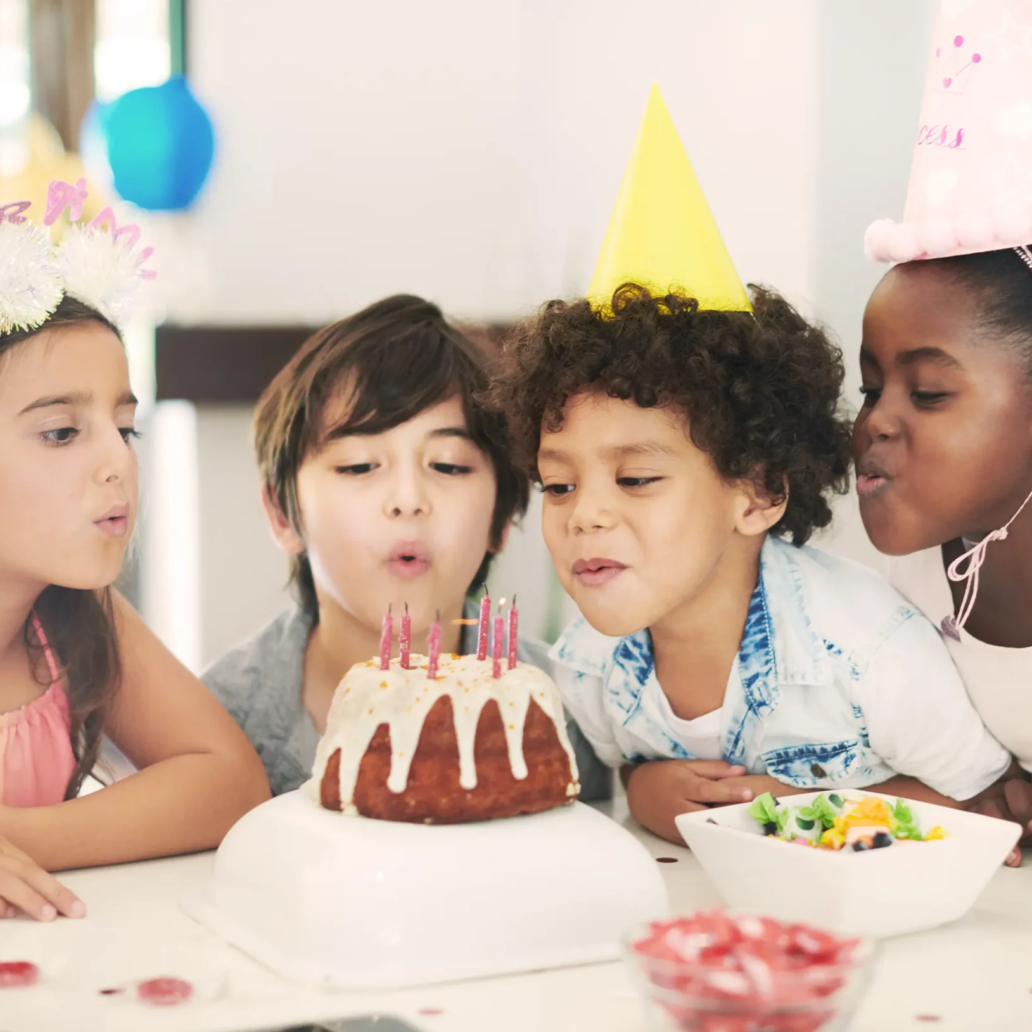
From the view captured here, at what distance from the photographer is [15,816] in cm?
Answer: 108

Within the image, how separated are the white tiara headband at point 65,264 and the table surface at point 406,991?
1.57 ft

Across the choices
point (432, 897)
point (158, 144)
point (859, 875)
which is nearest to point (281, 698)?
point (432, 897)

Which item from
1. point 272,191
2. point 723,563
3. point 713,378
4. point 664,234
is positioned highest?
point 272,191

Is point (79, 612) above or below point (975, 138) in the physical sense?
below

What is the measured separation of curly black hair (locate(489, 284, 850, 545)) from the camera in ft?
3.77

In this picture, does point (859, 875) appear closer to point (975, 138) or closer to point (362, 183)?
point (975, 138)

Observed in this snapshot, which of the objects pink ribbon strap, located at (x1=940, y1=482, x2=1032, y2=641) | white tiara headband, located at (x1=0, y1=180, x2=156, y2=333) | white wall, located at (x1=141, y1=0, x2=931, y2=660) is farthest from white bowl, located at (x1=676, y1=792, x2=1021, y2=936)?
white wall, located at (x1=141, y1=0, x2=931, y2=660)

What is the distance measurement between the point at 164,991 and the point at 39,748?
0.37 m

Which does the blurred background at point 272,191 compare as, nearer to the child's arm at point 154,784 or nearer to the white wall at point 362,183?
the white wall at point 362,183

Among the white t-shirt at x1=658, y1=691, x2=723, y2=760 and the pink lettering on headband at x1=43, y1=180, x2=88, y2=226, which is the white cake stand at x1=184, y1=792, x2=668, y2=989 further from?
the pink lettering on headband at x1=43, y1=180, x2=88, y2=226

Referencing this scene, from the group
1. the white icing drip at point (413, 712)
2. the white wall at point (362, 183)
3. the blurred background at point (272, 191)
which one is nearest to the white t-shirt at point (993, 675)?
the white icing drip at point (413, 712)

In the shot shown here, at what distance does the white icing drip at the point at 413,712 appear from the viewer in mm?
944

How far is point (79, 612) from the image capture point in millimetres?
1180

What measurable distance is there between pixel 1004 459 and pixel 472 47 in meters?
1.67
